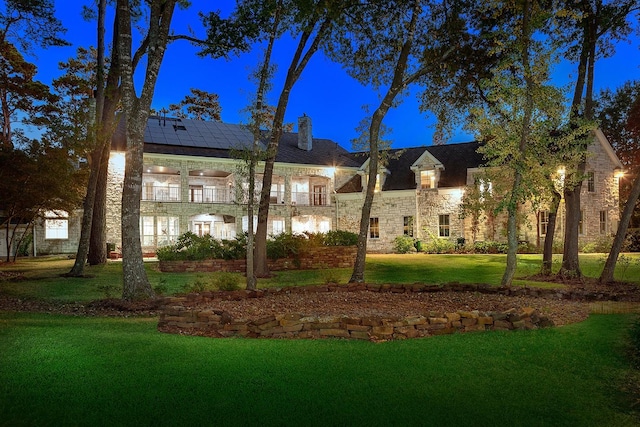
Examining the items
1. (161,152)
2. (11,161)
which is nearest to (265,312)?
(11,161)

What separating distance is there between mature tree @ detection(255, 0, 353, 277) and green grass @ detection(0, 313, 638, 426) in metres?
8.45

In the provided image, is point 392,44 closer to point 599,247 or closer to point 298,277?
point 298,277

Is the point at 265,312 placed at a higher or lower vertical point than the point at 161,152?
lower

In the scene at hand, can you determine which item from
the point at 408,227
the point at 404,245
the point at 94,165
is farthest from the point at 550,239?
the point at 94,165

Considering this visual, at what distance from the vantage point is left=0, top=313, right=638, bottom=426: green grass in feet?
12.7

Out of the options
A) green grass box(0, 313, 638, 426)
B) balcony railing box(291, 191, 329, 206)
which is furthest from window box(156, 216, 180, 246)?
green grass box(0, 313, 638, 426)

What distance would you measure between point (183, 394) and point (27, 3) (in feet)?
60.4

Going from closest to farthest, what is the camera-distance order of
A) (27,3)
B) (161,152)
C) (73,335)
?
(73,335) → (27,3) → (161,152)

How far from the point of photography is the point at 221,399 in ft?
13.8

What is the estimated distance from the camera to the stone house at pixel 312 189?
28.7m

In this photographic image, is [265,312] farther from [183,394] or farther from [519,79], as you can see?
[519,79]

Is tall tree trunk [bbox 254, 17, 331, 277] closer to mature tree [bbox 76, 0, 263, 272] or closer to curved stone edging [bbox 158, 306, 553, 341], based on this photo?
mature tree [bbox 76, 0, 263, 272]

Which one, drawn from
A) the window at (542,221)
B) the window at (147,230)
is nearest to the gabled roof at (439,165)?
the window at (542,221)

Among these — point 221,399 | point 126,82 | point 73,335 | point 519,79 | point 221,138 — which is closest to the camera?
point 221,399
